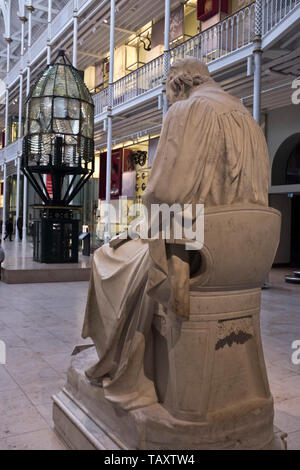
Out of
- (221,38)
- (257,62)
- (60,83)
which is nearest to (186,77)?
(257,62)

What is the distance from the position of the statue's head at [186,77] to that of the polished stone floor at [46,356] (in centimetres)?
215

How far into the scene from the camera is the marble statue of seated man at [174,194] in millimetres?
2029

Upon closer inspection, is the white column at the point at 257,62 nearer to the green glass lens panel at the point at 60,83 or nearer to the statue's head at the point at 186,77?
the green glass lens panel at the point at 60,83

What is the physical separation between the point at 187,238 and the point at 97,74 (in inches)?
918

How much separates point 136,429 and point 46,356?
8.49 ft

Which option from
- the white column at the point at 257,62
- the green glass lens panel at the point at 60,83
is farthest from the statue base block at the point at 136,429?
the green glass lens panel at the point at 60,83

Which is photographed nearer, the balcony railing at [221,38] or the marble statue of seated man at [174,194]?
the marble statue of seated man at [174,194]

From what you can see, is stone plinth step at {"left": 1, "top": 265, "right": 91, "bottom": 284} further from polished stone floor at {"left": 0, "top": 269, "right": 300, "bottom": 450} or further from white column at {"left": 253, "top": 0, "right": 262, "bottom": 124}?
white column at {"left": 253, "top": 0, "right": 262, "bottom": 124}

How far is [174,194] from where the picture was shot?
204 centimetres

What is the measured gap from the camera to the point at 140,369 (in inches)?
90.7

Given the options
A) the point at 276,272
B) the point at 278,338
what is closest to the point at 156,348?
the point at 278,338

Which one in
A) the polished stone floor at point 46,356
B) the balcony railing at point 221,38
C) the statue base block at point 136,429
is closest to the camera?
the statue base block at point 136,429

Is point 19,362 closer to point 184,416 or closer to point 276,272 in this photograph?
point 184,416

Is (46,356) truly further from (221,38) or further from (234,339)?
(221,38)
